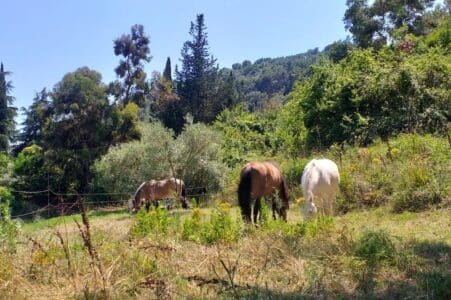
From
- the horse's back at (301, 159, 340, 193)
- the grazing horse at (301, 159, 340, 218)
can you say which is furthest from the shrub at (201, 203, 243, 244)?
the horse's back at (301, 159, 340, 193)

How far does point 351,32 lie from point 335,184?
29.4 metres

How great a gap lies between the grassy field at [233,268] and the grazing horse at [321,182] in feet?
7.74

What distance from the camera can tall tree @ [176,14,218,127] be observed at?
36.5 m

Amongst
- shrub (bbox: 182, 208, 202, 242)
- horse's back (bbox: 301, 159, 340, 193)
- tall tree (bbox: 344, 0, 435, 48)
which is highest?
tall tree (bbox: 344, 0, 435, 48)

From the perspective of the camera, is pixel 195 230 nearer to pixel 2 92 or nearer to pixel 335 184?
pixel 335 184

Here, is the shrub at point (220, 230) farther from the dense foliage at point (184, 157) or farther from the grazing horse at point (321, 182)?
the dense foliage at point (184, 157)

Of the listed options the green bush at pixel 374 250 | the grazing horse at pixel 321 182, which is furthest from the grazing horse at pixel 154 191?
the green bush at pixel 374 250

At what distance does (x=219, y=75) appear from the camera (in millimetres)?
39094

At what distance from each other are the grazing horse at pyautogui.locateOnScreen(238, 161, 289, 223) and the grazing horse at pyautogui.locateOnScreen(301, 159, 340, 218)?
1.78 feet

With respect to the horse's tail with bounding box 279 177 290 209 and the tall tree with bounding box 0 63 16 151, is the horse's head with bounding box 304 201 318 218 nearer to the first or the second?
the horse's tail with bounding box 279 177 290 209

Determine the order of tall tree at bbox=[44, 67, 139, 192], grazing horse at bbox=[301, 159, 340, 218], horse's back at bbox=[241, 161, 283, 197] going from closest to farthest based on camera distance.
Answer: grazing horse at bbox=[301, 159, 340, 218]
horse's back at bbox=[241, 161, 283, 197]
tall tree at bbox=[44, 67, 139, 192]

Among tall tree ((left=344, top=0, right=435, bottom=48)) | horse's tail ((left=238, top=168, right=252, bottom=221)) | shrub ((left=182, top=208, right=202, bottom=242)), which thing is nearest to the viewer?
shrub ((left=182, top=208, right=202, bottom=242))

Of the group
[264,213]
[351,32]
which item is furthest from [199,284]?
[351,32]

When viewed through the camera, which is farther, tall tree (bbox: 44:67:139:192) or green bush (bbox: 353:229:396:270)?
tall tree (bbox: 44:67:139:192)
